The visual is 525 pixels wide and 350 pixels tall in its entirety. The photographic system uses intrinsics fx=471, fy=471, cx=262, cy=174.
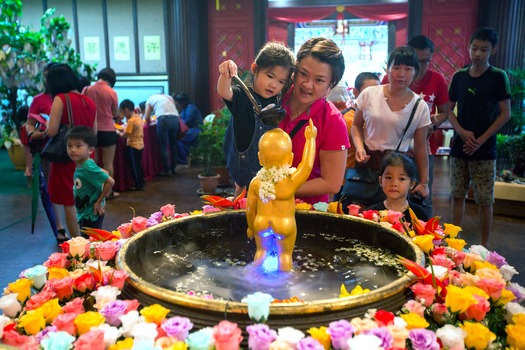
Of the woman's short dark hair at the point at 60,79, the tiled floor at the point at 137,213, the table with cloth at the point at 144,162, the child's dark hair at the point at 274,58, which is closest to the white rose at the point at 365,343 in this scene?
Answer: the child's dark hair at the point at 274,58

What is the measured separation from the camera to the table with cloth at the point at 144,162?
6.00 m

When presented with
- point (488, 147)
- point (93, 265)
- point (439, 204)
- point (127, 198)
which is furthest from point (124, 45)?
point (93, 265)

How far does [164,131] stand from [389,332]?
Result: 6.66m

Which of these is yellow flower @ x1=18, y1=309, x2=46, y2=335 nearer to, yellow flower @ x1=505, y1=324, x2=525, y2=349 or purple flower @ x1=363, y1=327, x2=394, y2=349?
purple flower @ x1=363, y1=327, x2=394, y2=349

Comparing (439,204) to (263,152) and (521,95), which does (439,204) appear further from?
(263,152)

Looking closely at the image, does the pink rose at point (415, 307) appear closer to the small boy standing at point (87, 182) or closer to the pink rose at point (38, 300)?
the pink rose at point (38, 300)

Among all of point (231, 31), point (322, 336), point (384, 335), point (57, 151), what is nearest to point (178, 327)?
point (322, 336)

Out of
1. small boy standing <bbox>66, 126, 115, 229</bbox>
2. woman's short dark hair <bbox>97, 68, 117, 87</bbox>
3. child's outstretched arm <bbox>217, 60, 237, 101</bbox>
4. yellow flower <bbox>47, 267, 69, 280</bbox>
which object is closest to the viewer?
yellow flower <bbox>47, 267, 69, 280</bbox>

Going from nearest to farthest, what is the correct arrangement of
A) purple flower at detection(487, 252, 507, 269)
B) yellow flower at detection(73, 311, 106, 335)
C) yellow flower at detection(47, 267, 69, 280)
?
yellow flower at detection(73, 311, 106, 335) → yellow flower at detection(47, 267, 69, 280) → purple flower at detection(487, 252, 507, 269)

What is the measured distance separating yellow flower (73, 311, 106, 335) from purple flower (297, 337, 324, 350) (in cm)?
40

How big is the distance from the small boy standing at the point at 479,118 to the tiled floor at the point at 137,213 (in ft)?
2.04

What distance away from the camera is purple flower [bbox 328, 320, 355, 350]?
0.85 m

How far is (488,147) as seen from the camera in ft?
11.0

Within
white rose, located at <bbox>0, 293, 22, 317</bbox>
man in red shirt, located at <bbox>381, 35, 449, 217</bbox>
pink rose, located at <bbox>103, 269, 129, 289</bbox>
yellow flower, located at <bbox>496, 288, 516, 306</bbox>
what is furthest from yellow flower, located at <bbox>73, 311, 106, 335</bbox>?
man in red shirt, located at <bbox>381, 35, 449, 217</bbox>
